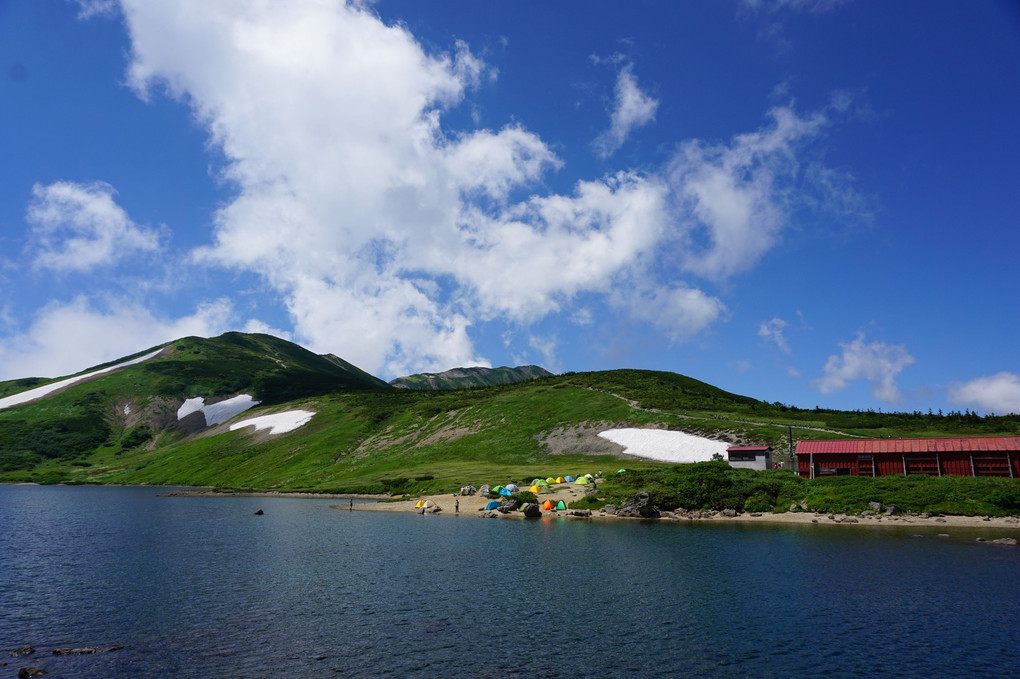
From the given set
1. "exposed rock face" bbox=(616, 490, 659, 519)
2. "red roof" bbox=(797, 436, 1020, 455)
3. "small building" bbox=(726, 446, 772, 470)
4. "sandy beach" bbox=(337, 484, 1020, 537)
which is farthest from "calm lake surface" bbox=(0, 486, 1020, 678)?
"small building" bbox=(726, 446, 772, 470)

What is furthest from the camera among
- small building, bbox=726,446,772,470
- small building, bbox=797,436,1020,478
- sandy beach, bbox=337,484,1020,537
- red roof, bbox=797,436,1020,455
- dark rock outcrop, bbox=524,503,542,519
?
small building, bbox=726,446,772,470

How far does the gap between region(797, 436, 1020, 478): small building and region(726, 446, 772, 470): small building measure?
6249mm

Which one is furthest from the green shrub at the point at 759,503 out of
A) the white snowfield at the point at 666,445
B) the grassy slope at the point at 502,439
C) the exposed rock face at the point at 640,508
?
the white snowfield at the point at 666,445

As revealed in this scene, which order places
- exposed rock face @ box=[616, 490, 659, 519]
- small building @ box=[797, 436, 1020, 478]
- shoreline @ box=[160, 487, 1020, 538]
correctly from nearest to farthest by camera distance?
shoreline @ box=[160, 487, 1020, 538] < exposed rock face @ box=[616, 490, 659, 519] < small building @ box=[797, 436, 1020, 478]

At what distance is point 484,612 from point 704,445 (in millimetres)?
98920

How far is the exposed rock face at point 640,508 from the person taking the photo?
261 ft

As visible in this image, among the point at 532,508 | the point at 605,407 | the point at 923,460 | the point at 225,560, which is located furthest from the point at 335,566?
the point at 605,407

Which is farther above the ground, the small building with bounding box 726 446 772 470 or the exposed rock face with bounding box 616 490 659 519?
the small building with bounding box 726 446 772 470

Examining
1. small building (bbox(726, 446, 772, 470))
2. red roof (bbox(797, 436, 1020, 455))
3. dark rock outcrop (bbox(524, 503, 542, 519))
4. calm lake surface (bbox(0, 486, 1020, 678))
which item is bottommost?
calm lake surface (bbox(0, 486, 1020, 678))

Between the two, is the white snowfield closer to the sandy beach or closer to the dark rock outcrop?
the sandy beach

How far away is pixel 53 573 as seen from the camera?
45.9m

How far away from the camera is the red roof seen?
271ft

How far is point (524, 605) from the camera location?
1406 inches

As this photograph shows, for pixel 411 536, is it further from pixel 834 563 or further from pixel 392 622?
pixel 834 563
